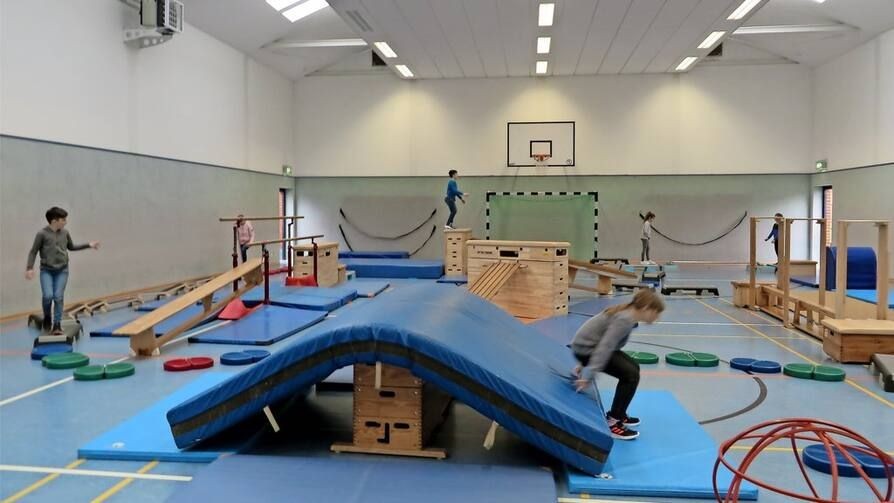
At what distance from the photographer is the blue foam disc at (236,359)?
6719 mm

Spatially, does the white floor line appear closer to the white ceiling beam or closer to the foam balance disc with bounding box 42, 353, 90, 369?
the foam balance disc with bounding box 42, 353, 90, 369

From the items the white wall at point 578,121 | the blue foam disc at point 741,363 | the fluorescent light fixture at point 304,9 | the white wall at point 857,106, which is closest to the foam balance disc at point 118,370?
the blue foam disc at point 741,363

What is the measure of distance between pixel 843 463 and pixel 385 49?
14.0 metres

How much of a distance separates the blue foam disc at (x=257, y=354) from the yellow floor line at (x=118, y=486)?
2745 millimetres

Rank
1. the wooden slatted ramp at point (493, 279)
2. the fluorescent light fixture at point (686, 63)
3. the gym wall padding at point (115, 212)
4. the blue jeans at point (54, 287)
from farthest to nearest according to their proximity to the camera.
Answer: the fluorescent light fixture at point (686, 63), the gym wall padding at point (115, 212), the wooden slatted ramp at point (493, 279), the blue jeans at point (54, 287)

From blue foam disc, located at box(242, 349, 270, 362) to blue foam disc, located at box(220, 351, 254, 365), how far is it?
0.13 ft

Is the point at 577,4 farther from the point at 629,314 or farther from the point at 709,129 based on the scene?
the point at 629,314

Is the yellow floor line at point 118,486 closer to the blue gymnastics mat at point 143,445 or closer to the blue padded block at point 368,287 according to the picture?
the blue gymnastics mat at point 143,445

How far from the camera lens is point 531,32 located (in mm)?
14594

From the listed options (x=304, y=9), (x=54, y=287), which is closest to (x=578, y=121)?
(x=304, y=9)

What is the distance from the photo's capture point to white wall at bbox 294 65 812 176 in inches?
731

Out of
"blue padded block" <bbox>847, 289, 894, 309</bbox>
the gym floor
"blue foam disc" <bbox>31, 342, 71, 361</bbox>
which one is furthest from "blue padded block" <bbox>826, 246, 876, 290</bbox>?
"blue foam disc" <bbox>31, 342, 71, 361</bbox>

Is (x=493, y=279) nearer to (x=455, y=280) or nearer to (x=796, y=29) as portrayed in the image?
(x=455, y=280)

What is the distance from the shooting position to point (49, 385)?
5.93 metres
